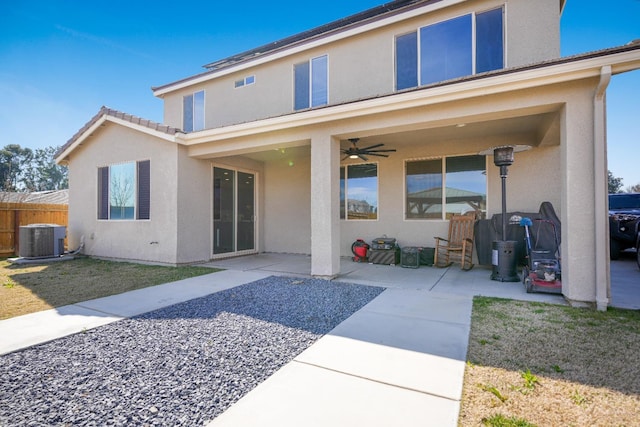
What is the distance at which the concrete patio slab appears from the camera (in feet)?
5.77

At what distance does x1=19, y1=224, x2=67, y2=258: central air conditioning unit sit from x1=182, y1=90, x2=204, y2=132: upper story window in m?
5.01

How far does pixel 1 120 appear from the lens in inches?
740

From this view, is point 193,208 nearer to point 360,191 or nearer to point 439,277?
point 360,191

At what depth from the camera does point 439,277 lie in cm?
577

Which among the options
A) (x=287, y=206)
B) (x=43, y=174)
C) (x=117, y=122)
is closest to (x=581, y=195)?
(x=287, y=206)

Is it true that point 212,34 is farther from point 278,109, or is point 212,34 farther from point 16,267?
point 16,267

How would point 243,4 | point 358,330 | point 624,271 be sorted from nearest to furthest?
point 358,330 → point 624,271 → point 243,4

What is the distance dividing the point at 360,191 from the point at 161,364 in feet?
22.1

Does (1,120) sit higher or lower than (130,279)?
higher

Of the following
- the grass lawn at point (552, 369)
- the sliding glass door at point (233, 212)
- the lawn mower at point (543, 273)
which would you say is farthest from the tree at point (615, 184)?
the sliding glass door at point (233, 212)

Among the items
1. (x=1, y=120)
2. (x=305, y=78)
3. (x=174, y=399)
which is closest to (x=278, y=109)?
(x=305, y=78)

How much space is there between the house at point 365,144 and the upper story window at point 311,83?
0.13 ft

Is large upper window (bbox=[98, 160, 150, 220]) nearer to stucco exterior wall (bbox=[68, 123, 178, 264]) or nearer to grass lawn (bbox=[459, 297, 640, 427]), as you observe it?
stucco exterior wall (bbox=[68, 123, 178, 264])

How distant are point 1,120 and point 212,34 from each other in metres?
18.3
